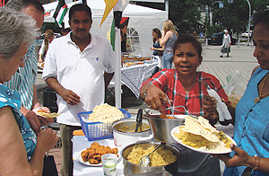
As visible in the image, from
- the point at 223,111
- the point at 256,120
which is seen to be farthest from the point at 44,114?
the point at 256,120

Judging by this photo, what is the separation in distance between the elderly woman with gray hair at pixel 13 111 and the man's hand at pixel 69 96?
1153 millimetres

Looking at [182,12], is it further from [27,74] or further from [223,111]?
[223,111]

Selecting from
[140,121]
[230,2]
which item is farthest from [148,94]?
[230,2]

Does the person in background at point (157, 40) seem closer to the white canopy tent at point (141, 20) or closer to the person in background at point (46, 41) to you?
the white canopy tent at point (141, 20)

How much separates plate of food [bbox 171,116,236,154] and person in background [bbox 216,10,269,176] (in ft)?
0.24

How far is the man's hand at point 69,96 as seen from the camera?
89.6 inches

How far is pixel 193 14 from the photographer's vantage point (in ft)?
112

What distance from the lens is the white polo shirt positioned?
2.38m

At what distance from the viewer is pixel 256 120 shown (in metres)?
1.27

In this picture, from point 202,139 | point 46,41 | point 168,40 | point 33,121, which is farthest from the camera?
point 46,41

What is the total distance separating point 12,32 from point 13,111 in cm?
31

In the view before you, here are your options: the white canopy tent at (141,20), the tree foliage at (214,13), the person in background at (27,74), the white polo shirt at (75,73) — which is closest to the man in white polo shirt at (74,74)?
the white polo shirt at (75,73)

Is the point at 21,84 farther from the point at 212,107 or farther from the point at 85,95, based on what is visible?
the point at 212,107

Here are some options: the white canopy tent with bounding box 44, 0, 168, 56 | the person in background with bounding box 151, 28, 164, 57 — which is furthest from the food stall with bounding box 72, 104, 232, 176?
the person in background with bounding box 151, 28, 164, 57
